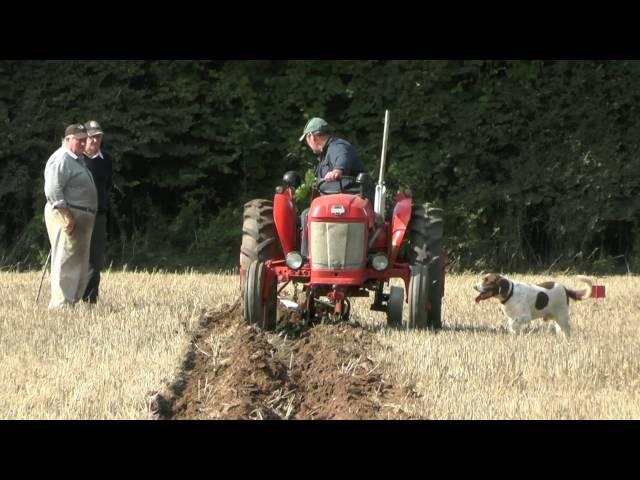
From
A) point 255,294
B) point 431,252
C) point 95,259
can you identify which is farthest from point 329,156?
point 95,259

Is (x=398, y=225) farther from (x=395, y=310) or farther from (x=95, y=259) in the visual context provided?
(x=95, y=259)

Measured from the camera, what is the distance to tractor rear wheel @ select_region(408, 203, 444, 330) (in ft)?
38.7

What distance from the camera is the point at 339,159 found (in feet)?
37.8

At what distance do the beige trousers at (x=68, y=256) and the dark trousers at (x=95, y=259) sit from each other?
37 cm

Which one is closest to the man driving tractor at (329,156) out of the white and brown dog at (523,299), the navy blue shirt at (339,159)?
the navy blue shirt at (339,159)

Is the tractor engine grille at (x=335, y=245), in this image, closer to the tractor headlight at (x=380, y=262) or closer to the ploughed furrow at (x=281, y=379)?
the tractor headlight at (x=380, y=262)

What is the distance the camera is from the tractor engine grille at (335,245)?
11.2m

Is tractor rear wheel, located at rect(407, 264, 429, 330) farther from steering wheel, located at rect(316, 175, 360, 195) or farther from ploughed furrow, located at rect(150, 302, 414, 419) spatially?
steering wheel, located at rect(316, 175, 360, 195)

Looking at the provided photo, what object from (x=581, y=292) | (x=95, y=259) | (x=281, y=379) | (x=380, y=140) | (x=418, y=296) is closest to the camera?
(x=281, y=379)

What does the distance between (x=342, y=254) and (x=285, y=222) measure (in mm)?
684

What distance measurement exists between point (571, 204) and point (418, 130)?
Result: 8.45 feet

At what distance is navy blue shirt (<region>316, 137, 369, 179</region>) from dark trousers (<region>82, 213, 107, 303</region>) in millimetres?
3162

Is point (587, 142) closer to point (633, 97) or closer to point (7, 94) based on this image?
point (633, 97)

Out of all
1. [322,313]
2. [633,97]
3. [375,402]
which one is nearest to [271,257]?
[322,313]
